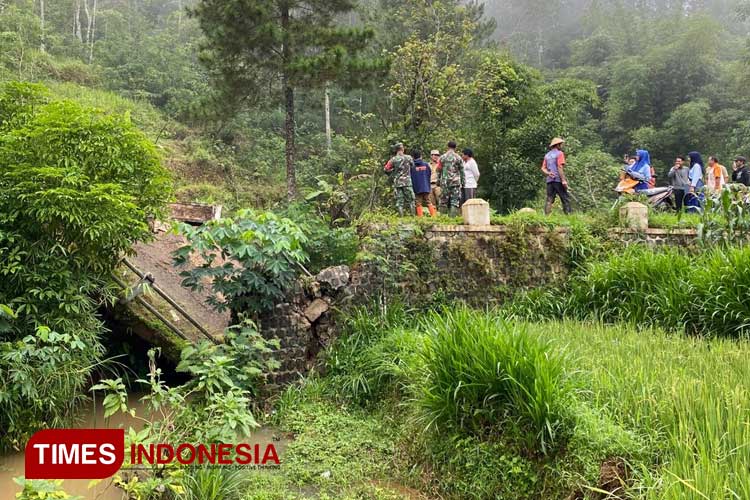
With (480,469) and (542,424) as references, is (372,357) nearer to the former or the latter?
(480,469)

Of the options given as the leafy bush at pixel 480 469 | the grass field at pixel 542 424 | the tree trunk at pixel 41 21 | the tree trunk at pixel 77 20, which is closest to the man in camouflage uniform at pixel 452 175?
the grass field at pixel 542 424

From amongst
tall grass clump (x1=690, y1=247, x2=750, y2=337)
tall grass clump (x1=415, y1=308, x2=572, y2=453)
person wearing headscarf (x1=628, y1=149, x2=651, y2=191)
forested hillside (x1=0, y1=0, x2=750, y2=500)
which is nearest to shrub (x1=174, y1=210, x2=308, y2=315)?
forested hillside (x1=0, y1=0, x2=750, y2=500)

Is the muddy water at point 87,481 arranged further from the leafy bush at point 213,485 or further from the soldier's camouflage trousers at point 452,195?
the soldier's camouflage trousers at point 452,195

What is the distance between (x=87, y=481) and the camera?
3709 millimetres

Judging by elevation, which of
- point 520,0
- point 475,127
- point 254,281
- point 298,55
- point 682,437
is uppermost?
point 520,0

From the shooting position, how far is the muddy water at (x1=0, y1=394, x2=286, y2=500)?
11.9 feet

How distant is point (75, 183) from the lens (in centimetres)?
420

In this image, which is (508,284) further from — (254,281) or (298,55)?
(298,55)

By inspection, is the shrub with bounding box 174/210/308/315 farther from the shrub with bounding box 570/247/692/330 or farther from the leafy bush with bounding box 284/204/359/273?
the shrub with bounding box 570/247/692/330

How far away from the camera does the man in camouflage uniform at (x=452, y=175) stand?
8.41m

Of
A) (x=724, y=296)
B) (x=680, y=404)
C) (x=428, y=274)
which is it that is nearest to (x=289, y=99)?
(x=428, y=274)

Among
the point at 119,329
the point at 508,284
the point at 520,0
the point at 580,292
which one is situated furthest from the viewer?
the point at 520,0

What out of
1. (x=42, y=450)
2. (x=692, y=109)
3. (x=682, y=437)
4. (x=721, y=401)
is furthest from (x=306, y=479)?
(x=692, y=109)

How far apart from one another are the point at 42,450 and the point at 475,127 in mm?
12265
